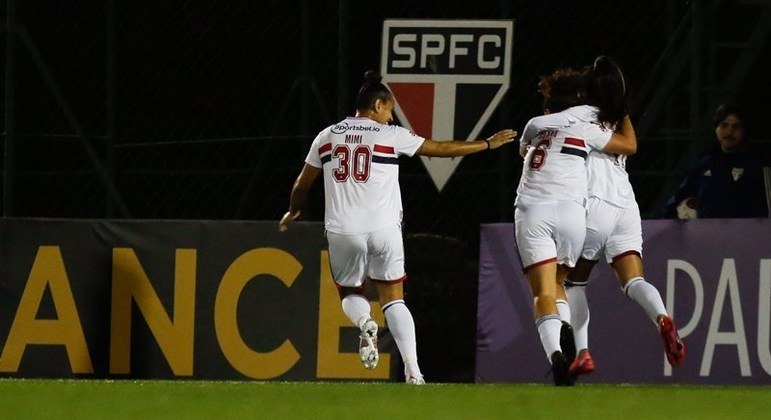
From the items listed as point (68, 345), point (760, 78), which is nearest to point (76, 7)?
point (68, 345)

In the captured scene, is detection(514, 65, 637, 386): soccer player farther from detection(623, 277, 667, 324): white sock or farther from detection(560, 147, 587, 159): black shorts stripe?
detection(623, 277, 667, 324): white sock

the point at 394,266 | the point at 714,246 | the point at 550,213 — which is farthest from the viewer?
the point at 714,246

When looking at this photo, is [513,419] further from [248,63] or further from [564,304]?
[248,63]

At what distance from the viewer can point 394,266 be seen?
1084cm

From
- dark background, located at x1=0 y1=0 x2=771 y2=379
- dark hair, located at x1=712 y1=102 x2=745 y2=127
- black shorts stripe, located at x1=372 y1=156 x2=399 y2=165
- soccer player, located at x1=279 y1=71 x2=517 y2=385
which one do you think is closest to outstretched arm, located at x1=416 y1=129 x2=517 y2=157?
soccer player, located at x1=279 y1=71 x2=517 y2=385

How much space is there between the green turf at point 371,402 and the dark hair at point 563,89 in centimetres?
168

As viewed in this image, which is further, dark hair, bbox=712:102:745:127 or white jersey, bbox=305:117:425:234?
dark hair, bbox=712:102:745:127

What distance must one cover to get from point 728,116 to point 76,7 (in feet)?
21.2

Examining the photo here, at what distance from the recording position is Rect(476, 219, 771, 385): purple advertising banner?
11.6 meters

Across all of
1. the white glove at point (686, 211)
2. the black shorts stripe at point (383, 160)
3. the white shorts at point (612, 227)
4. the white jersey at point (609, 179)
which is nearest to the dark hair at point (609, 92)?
the white jersey at point (609, 179)

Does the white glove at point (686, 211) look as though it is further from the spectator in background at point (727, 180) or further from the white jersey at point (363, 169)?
the white jersey at point (363, 169)

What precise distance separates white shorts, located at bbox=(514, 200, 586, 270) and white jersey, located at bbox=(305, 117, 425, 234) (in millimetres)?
985

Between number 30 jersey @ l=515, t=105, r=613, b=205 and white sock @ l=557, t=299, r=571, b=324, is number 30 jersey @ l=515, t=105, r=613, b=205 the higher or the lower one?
the higher one

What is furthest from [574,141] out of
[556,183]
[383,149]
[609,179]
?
[383,149]
